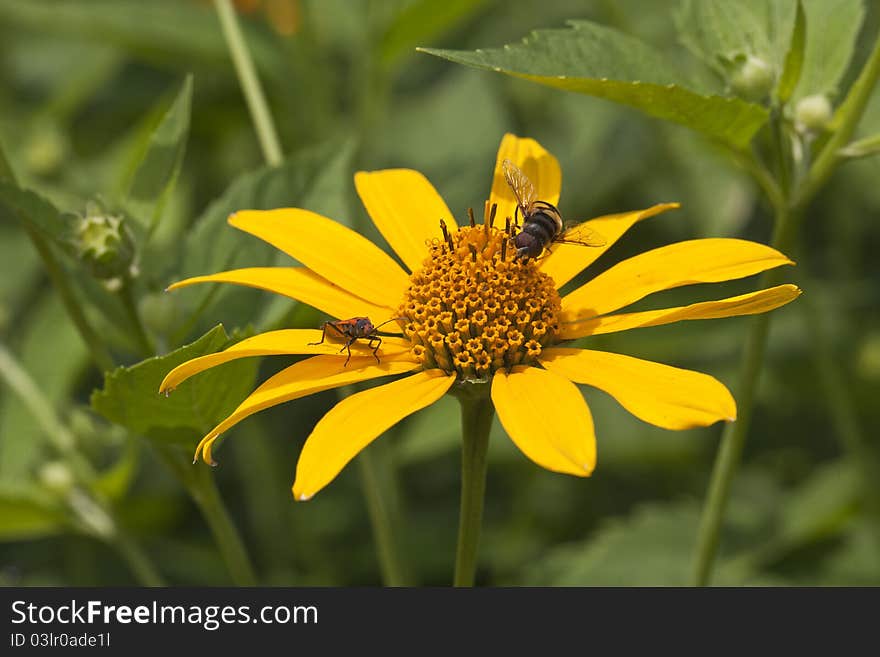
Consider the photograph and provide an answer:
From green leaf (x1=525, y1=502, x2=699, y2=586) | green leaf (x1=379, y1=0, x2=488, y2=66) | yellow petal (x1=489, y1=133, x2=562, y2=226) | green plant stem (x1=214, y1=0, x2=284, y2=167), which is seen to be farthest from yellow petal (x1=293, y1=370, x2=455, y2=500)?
green leaf (x1=379, y1=0, x2=488, y2=66)

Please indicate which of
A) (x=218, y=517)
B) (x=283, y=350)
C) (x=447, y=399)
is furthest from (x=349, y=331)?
(x=447, y=399)

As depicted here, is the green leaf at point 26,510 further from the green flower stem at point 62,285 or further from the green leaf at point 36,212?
the green leaf at point 36,212

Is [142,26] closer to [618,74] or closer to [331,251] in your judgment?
[331,251]

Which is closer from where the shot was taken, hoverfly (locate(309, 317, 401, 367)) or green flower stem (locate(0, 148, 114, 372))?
hoverfly (locate(309, 317, 401, 367))

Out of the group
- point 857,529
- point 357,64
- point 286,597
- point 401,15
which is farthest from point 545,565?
point 357,64

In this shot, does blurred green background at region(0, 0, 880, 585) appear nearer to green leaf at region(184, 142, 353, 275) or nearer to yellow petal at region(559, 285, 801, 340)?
green leaf at region(184, 142, 353, 275)

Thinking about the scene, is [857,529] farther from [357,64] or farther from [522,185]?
[357,64]

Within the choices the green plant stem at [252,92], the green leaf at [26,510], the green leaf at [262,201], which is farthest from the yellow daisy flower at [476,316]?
the green leaf at [26,510]
